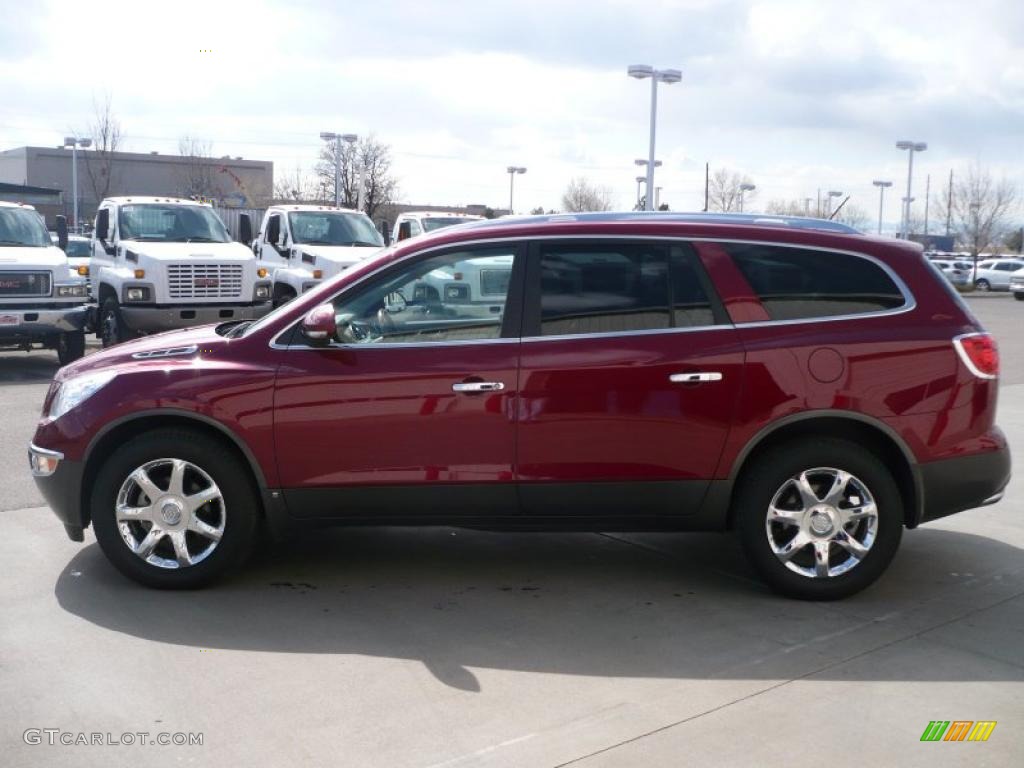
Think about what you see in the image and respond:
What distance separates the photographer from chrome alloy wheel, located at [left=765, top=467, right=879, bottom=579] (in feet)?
17.9

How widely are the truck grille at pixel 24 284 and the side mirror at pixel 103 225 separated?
2.74 m

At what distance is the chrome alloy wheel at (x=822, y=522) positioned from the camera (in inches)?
215

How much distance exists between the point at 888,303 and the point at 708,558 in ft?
5.57

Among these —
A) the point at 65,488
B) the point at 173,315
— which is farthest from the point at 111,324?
the point at 65,488

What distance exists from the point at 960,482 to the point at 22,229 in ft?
42.6

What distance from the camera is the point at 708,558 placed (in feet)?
20.7

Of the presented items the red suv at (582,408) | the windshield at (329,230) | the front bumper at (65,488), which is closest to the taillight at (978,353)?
the red suv at (582,408)

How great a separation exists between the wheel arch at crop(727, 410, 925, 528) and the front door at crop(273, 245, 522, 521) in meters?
1.13

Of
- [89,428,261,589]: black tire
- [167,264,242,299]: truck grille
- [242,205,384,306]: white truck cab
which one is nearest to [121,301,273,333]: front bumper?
[167,264,242,299]: truck grille

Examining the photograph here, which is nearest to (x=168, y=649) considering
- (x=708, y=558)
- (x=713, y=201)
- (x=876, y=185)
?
(x=708, y=558)

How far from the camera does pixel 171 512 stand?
5.57 m

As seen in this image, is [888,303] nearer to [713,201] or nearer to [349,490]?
[349,490]

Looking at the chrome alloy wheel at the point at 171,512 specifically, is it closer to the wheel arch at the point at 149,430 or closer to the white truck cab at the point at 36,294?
the wheel arch at the point at 149,430

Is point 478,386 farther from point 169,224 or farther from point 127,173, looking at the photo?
point 127,173
